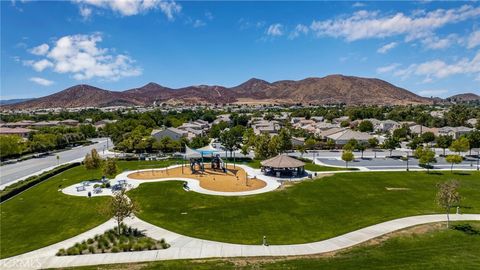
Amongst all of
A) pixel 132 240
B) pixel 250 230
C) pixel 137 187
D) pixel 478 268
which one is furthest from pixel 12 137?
pixel 478 268

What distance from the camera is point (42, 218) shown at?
32531mm

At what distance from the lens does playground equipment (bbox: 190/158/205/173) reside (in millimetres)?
54537

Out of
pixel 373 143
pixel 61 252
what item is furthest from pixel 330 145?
pixel 61 252

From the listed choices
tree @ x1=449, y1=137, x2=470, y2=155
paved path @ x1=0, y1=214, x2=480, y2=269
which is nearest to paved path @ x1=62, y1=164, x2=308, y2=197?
paved path @ x1=0, y1=214, x2=480, y2=269

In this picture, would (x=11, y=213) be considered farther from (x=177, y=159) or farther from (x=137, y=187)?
(x=177, y=159)

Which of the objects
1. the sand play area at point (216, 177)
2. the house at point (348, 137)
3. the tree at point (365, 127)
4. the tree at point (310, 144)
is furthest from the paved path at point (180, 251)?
the tree at point (365, 127)

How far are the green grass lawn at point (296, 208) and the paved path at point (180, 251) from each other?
3.22 ft

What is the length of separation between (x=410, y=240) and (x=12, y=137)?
7592 centimetres

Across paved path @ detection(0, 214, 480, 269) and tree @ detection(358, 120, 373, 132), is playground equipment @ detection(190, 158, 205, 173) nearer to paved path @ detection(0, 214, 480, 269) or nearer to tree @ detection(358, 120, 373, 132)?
paved path @ detection(0, 214, 480, 269)

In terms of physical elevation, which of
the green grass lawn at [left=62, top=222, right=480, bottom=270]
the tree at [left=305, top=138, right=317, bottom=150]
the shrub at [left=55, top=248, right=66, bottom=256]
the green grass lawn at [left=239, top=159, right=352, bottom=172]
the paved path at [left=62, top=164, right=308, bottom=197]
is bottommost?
the green grass lawn at [left=62, top=222, right=480, bottom=270]

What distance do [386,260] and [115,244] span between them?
64.4ft

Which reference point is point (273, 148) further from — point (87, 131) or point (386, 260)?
point (87, 131)

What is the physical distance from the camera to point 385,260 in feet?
75.2

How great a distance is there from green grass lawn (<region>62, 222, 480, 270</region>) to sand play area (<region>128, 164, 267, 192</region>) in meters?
19.9
